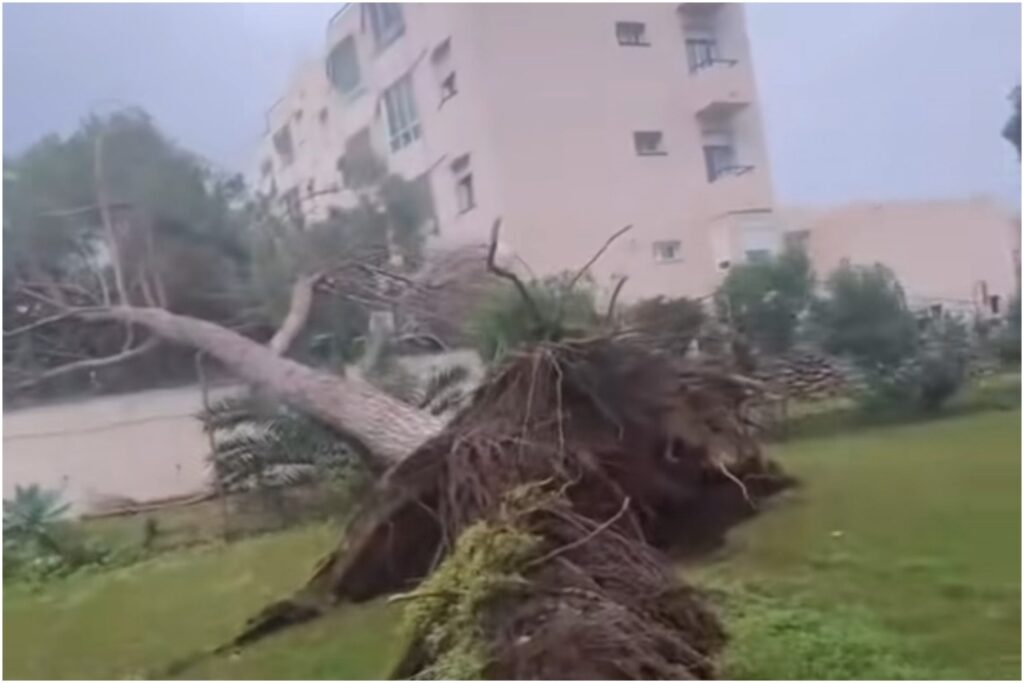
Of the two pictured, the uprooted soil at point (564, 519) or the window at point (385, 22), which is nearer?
the uprooted soil at point (564, 519)

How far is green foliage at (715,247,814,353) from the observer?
70.9 inches

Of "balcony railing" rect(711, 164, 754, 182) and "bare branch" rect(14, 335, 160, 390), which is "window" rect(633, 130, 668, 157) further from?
"bare branch" rect(14, 335, 160, 390)

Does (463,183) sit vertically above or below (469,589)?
above

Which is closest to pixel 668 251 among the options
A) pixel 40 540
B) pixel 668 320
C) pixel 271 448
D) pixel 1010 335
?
pixel 668 320

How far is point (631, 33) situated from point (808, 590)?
34.6 inches

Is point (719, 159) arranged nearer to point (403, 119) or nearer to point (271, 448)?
point (403, 119)

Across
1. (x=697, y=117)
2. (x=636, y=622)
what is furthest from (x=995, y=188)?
(x=636, y=622)

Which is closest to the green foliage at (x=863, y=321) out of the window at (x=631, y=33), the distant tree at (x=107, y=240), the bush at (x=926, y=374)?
the bush at (x=926, y=374)

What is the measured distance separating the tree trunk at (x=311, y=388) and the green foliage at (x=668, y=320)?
34cm

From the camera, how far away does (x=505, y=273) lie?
181 centimetres

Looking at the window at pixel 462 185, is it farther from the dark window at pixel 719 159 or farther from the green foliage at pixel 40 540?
the green foliage at pixel 40 540

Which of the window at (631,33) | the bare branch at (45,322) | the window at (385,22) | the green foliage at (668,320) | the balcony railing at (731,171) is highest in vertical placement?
the window at (385,22)

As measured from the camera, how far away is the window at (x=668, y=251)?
5.96ft

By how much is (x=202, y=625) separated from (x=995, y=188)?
1.36m
